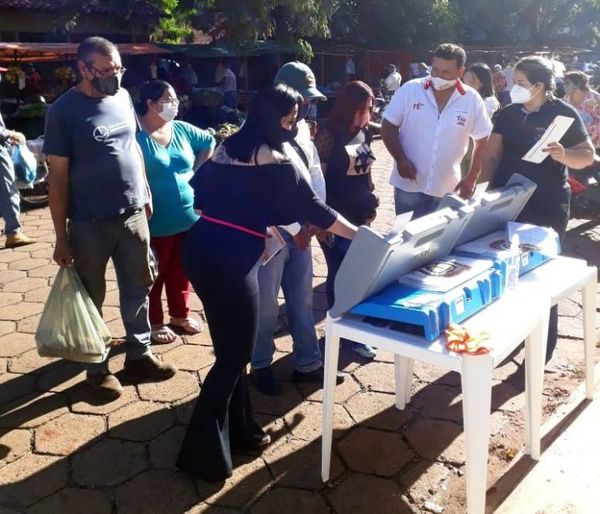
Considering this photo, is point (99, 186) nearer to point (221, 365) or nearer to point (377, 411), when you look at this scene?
point (221, 365)

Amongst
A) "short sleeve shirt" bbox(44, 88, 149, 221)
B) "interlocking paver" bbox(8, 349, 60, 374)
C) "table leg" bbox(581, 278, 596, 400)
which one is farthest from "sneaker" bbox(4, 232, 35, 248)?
"table leg" bbox(581, 278, 596, 400)

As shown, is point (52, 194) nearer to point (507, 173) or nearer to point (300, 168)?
point (300, 168)

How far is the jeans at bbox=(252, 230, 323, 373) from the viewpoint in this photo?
3.26 metres

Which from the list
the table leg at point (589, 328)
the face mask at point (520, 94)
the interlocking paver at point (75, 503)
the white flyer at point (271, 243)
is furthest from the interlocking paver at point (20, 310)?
the table leg at point (589, 328)

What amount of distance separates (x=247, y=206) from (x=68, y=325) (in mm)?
1327

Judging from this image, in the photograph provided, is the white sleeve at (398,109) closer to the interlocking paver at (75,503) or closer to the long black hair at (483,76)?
the long black hair at (483,76)

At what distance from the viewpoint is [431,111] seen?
3924 mm

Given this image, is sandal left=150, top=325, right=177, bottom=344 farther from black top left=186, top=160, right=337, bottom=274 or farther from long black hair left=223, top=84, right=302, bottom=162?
long black hair left=223, top=84, right=302, bottom=162

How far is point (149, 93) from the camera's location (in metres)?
3.53

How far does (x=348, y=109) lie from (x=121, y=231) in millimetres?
1393

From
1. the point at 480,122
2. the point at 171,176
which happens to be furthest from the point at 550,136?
the point at 171,176

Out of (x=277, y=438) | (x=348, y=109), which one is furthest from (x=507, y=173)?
(x=277, y=438)

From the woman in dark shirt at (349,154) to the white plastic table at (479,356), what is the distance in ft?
3.71

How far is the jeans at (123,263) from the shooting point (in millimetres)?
3205
